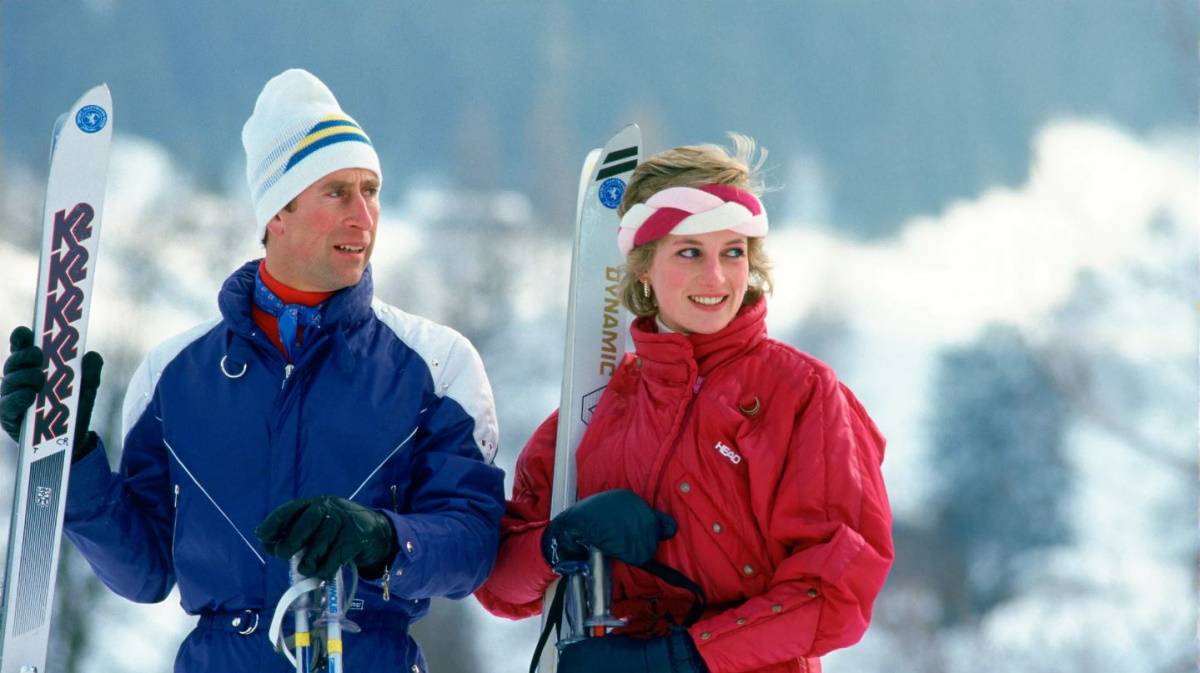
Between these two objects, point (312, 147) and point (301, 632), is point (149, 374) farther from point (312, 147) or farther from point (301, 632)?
point (301, 632)

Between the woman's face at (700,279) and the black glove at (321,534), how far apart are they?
2.21 feet

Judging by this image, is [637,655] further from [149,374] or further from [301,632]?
[149,374]

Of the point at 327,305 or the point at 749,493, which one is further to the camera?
the point at 327,305

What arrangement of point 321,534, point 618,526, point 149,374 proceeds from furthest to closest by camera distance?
point 149,374, point 618,526, point 321,534

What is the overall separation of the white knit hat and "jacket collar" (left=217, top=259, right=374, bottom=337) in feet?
0.44

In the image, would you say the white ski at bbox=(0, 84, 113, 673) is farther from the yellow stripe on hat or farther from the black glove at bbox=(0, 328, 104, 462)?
the yellow stripe on hat

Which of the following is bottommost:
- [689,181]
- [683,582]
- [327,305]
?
[683,582]

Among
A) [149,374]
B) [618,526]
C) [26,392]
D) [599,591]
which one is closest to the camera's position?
[618,526]

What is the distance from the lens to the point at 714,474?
8.24ft

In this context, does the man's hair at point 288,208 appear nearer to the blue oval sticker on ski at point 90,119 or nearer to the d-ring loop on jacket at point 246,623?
the blue oval sticker on ski at point 90,119

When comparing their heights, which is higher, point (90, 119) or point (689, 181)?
point (90, 119)

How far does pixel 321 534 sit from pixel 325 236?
0.63m

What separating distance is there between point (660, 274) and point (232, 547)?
0.91m

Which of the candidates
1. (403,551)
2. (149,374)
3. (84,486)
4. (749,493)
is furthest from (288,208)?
(749,493)
